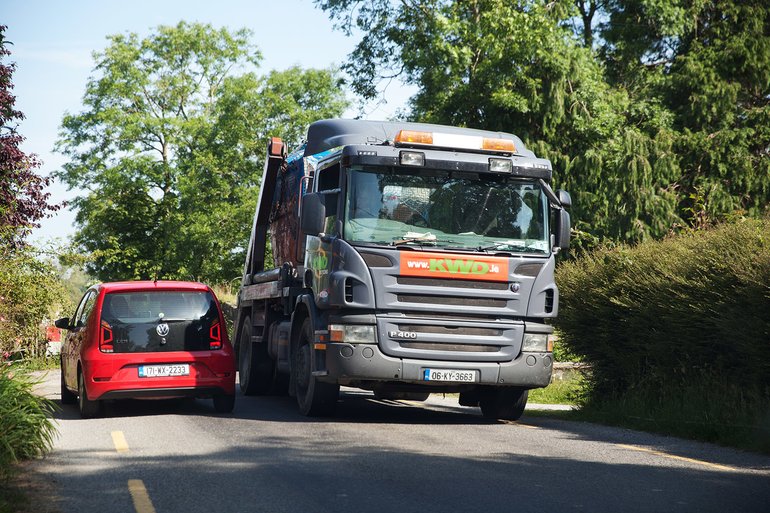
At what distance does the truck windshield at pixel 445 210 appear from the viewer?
1213cm

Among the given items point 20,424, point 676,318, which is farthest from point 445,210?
point 20,424

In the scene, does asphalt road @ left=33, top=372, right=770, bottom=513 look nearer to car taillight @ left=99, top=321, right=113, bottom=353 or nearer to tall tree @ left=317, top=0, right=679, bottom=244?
car taillight @ left=99, top=321, right=113, bottom=353

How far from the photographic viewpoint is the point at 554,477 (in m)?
8.33

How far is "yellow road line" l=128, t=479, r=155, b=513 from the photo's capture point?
7.06 m

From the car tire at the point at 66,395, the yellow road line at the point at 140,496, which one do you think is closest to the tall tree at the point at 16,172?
the car tire at the point at 66,395

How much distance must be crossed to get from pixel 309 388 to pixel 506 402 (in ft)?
8.36

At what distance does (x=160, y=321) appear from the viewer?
13352 mm

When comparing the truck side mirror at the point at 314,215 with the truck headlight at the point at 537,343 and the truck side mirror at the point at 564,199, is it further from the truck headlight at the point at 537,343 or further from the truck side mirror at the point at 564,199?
the truck side mirror at the point at 564,199

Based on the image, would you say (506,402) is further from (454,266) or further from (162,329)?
(162,329)

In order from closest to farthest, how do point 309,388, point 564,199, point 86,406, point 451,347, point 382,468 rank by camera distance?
point 382,468
point 451,347
point 564,199
point 309,388
point 86,406

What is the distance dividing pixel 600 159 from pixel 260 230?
43.7 ft

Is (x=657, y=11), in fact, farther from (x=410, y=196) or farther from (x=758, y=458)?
(x=758, y=458)

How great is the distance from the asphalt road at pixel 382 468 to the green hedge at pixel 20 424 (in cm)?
23

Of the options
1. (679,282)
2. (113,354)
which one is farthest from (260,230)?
(679,282)
